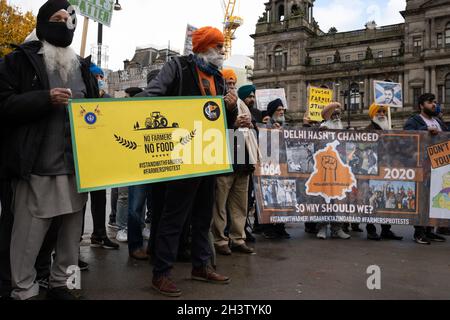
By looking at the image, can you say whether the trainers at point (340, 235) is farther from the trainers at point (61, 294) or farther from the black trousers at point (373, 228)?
the trainers at point (61, 294)

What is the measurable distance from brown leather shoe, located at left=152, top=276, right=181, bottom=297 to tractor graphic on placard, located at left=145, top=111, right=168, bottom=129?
1188 mm

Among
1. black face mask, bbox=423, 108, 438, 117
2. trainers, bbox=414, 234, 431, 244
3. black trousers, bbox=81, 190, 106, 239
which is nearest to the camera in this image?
black trousers, bbox=81, 190, 106, 239

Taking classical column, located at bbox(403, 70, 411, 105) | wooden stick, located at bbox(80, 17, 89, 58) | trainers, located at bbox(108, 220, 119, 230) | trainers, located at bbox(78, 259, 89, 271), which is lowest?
trainers, located at bbox(108, 220, 119, 230)

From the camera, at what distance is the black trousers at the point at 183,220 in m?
3.51

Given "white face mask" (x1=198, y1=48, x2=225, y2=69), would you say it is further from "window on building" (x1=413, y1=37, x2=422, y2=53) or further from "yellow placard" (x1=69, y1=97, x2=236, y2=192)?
"window on building" (x1=413, y1=37, x2=422, y2=53)

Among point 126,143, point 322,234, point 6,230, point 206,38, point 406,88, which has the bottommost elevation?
point 322,234

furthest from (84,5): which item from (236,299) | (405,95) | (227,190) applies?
(405,95)

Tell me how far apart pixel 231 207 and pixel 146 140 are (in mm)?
2365

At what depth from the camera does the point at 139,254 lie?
4867 mm

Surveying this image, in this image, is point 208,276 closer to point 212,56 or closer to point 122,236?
point 212,56

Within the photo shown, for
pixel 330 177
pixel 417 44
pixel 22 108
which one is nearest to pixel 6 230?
pixel 22 108

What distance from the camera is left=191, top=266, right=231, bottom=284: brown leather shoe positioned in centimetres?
382

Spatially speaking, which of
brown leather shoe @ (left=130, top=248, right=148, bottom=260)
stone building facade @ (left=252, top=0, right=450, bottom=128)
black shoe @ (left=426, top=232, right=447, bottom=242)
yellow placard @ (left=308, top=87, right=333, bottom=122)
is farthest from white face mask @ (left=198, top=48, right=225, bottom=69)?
stone building facade @ (left=252, top=0, right=450, bottom=128)

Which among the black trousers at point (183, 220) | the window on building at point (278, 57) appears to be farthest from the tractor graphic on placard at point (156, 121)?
the window on building at point (278, 57)
